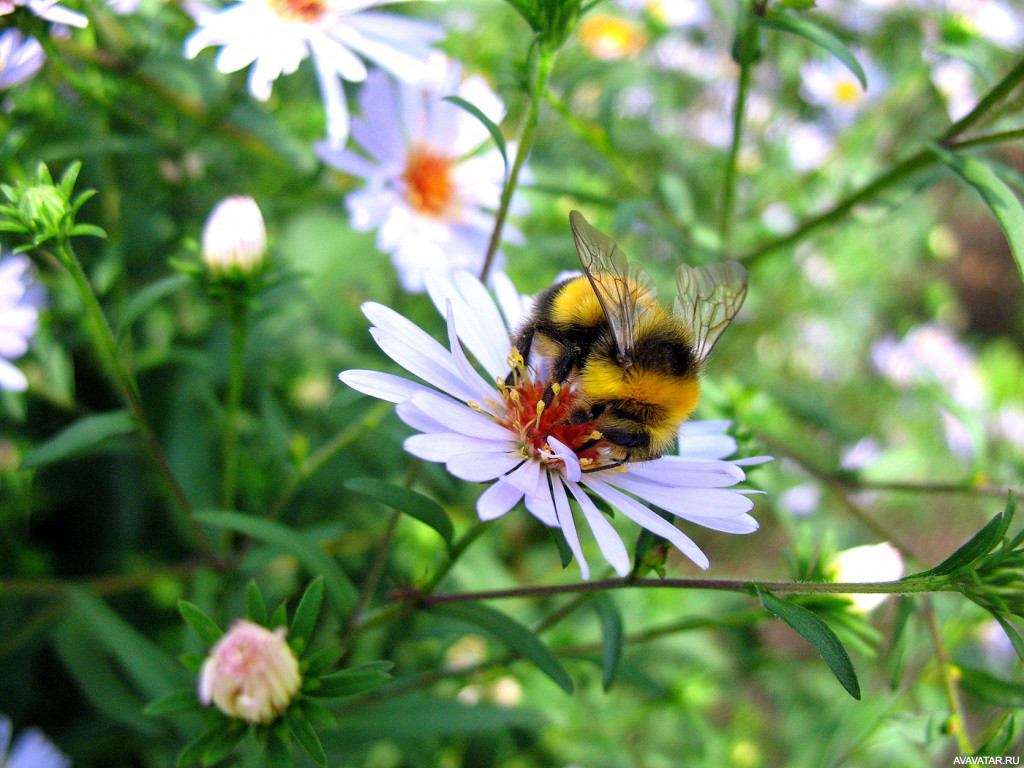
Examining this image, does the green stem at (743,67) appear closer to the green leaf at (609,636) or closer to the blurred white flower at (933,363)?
the green leaf at (609,636)

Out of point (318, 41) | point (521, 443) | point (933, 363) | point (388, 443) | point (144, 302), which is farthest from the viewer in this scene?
point (933, 363)

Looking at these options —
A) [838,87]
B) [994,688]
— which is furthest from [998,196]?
[838,87]

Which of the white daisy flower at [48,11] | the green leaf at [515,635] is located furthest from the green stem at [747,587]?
the white daisy flower at [48,11]

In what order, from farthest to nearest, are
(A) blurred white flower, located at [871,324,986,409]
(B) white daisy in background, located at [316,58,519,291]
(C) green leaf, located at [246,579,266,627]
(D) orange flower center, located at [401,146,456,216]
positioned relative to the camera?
1. (A) blurred white flower, located at [871,324,986,409]
2. (D) orange flower center, located at [401,146,456,216]
3. (B) white daisy in background, located at [316,58,519,291]
4. (C) green leaf, located at [246,579,266,627]

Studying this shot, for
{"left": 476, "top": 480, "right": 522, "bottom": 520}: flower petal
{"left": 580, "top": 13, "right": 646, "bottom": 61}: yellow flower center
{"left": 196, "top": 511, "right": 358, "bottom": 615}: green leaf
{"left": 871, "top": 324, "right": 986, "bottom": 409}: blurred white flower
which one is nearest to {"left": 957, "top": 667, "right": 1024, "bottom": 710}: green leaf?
{"left": 476, "top": 480, "right": 522, "bottom": 520}: flower petal

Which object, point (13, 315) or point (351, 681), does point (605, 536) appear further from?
A: point (13, 315)

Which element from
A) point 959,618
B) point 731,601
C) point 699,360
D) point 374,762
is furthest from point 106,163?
point 959,618

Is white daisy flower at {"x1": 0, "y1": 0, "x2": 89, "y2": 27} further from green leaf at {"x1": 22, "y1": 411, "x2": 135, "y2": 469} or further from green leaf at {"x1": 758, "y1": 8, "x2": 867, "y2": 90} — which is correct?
green leaf at {"x1": 758, "y1": 8, "x2": 867, "y2": 90}
